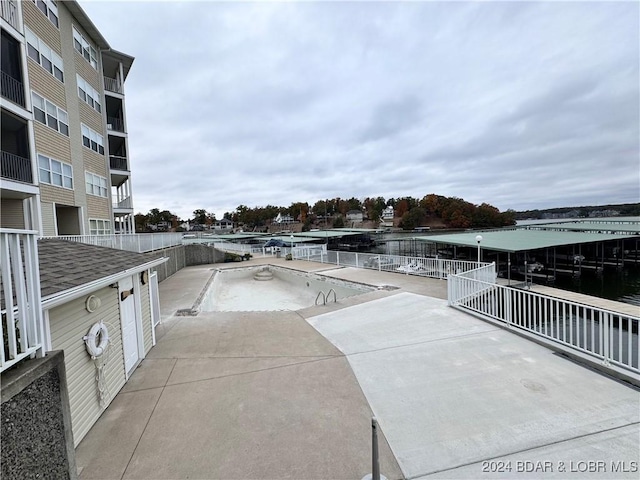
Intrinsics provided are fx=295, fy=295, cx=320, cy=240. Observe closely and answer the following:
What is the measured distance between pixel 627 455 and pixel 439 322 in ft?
14.1

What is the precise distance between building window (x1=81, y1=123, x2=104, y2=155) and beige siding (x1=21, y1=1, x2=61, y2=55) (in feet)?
12.0

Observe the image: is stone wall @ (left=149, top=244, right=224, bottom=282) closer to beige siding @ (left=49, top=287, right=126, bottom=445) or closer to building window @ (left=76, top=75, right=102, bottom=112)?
building window @ (left=76, top=75, right=102, bottom=112)

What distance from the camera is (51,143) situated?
13.4m

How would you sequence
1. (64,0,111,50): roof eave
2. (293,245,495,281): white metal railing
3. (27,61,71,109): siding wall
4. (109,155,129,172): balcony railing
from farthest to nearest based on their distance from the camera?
(109,155,129,172): balcony railing
(64,0,111,50): roof eave
(27,61,71,109): siding wall
(293,245,495,281): white metal railing

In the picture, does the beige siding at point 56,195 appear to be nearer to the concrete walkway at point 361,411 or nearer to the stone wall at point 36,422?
the concrete walkway at point 361,411

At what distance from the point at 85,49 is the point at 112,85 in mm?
3353

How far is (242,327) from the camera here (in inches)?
300

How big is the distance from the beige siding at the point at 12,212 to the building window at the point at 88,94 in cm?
722

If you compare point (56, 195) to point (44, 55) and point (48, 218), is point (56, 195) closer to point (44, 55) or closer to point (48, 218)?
point (48, 218)

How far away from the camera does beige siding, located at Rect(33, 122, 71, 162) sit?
1268 centimetres

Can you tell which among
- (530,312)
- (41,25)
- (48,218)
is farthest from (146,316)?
(41,25)

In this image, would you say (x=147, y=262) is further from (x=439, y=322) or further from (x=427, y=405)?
(x=439, y=322)

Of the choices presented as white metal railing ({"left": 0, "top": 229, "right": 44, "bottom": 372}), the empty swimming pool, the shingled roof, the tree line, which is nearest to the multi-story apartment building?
the empty swimming pool

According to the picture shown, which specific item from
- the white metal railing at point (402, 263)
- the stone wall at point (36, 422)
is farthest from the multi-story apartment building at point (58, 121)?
the white metal railing at point (402, 263)
